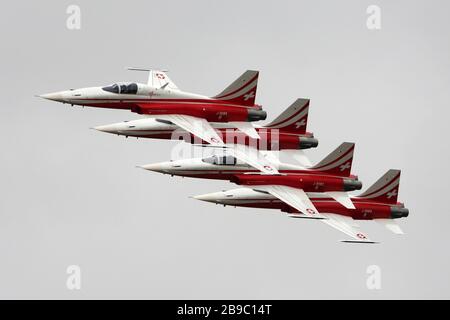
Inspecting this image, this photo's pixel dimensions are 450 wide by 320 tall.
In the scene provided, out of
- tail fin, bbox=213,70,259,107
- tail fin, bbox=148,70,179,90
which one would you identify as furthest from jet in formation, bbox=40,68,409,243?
tail fin, bbox=148,70,179,90

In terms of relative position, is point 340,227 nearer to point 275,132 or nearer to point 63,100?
point 275,132

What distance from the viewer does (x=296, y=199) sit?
123 metres

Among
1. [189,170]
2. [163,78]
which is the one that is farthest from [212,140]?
[163,78]

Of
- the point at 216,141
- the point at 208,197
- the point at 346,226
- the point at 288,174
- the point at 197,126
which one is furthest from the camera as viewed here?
the point at 208,197

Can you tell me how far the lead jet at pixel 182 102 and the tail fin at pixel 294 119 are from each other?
1.53m

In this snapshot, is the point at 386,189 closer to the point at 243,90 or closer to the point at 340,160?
the point at 340,160

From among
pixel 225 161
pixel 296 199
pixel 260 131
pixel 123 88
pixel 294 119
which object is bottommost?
pixel 296 199

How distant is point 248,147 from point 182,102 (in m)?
5.76

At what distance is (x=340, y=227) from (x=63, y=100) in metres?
21.2

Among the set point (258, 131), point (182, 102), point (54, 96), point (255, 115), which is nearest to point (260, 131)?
point (258, 131)

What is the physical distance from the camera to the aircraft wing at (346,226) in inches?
4815

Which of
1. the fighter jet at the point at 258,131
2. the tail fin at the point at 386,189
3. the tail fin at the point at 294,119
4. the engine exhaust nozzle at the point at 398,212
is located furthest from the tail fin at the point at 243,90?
the engine exhaust nozzle at the point at 398,212

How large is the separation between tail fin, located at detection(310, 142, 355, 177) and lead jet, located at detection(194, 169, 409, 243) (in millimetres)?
1940

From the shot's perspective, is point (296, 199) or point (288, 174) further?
point (288, 174)
